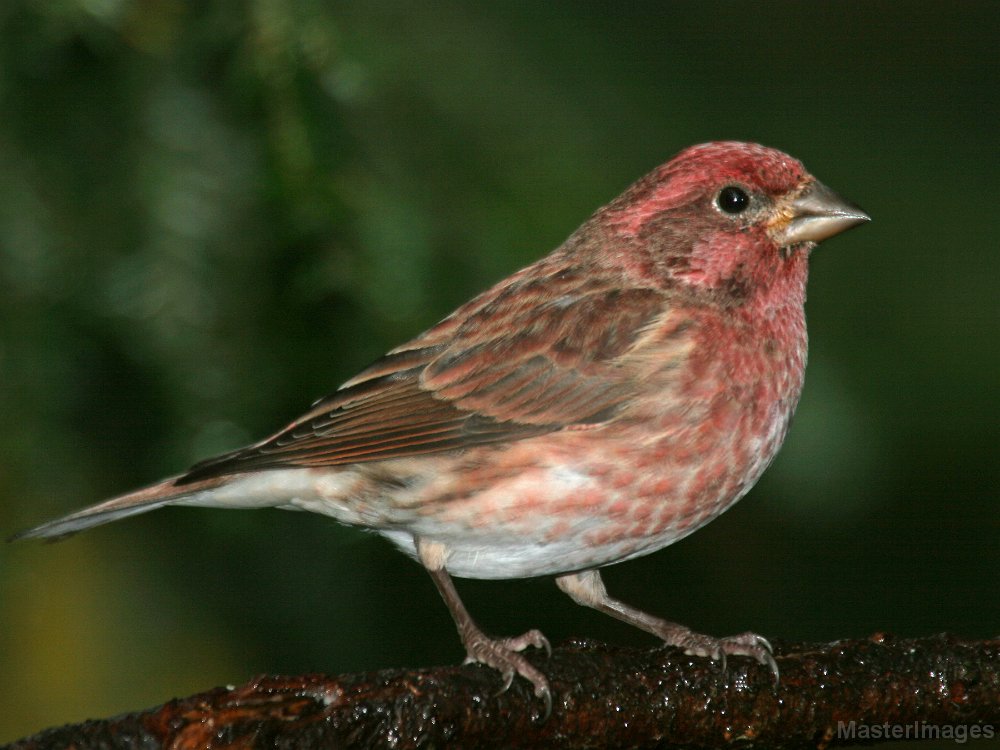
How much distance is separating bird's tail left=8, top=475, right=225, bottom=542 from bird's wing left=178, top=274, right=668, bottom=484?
9cm

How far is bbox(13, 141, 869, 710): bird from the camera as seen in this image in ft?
12.0

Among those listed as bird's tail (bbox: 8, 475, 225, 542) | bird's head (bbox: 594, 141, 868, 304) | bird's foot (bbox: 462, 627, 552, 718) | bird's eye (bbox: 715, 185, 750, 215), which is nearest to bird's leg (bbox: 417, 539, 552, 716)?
bird's foot (bbox: 462, 627, 552, 718)

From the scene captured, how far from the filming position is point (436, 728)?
8.87 ft

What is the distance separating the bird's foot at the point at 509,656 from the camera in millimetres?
2998

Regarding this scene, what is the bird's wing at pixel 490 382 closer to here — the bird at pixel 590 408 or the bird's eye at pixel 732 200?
the bird at pixel 590 408

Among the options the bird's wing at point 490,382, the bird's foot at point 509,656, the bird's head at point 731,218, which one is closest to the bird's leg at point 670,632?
the bird's foot at point 509,656

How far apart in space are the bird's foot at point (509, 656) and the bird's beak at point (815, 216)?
1.35 m

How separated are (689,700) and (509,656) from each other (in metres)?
0.50

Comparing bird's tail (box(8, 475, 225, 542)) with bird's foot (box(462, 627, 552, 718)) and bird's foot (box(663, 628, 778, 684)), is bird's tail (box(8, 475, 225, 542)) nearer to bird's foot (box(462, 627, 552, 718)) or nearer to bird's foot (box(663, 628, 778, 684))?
bird's foot (box(462, 627, 552, 718))

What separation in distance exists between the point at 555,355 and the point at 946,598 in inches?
127

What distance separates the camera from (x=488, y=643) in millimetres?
3555

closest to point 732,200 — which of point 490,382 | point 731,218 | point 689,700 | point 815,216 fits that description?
point 731,218

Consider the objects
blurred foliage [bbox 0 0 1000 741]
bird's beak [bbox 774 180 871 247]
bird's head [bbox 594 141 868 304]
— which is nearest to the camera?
blurred foliage [bbox 0 0 1000 741]

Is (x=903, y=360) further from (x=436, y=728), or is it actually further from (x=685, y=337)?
(x=436, y=728)
